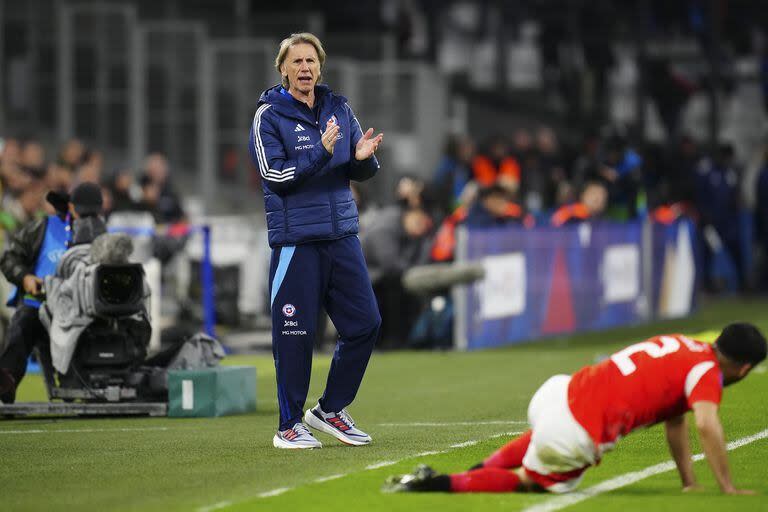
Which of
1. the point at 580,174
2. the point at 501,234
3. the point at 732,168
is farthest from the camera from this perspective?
the point at 732,168

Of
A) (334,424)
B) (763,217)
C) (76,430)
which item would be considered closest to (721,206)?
(763,217)

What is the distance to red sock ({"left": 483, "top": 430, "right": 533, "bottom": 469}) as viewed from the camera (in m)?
8.50

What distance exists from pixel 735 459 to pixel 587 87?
27024 millimetres

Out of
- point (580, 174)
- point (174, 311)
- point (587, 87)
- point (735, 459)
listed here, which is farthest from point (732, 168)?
point (735, 459)

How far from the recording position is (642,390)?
8234 millimetres

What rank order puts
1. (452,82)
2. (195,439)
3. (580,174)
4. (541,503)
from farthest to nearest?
(452,82)
(580,174)
(195,439)
(541,503)

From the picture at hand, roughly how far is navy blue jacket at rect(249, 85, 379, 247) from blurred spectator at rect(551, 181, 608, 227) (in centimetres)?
1157

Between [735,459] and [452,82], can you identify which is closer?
[735,459]

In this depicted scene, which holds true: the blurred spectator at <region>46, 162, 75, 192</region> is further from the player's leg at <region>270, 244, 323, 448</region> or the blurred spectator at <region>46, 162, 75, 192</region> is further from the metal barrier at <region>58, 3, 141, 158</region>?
the metal barrier at <region>58, 3, 141, 158</region>

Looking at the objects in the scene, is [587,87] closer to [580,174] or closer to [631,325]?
[580,174]

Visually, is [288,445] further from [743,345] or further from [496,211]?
[496,211]

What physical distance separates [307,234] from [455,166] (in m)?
18.5

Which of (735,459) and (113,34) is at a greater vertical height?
(113,34)

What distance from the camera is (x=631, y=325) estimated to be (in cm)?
2331
